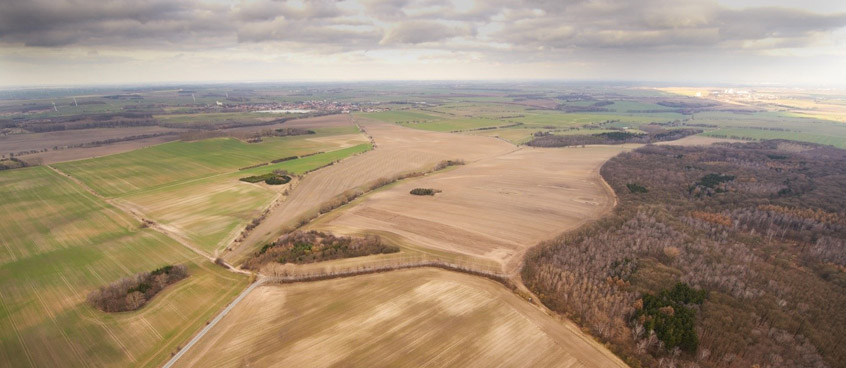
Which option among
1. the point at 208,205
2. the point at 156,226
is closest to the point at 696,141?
the point at 208,205

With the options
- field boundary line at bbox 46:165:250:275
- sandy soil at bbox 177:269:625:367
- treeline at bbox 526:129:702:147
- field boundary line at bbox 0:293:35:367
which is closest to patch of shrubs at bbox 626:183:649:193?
sandy soil at bbox 177:269:625:367

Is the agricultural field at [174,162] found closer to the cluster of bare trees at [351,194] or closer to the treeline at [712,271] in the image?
the cluster of bare trees at [351,194]

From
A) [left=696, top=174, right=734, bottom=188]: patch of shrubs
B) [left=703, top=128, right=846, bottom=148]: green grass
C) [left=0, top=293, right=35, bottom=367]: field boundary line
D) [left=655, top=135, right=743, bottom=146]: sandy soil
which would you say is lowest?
[left=0, top=293, right=35, bottom=367]: field boundary line

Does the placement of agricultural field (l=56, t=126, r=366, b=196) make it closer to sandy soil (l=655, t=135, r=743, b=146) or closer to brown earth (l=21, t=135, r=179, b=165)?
brown earth (l=21, t=135, r=179, b=165)

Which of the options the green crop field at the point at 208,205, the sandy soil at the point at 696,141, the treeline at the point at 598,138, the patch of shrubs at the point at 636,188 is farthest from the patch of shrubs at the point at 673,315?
the sandy soil at the point at 696,141

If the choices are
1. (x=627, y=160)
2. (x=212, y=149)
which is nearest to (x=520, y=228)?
(x=627, y=160)

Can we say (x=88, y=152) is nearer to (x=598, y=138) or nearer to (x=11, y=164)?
(x=11, y=164)
